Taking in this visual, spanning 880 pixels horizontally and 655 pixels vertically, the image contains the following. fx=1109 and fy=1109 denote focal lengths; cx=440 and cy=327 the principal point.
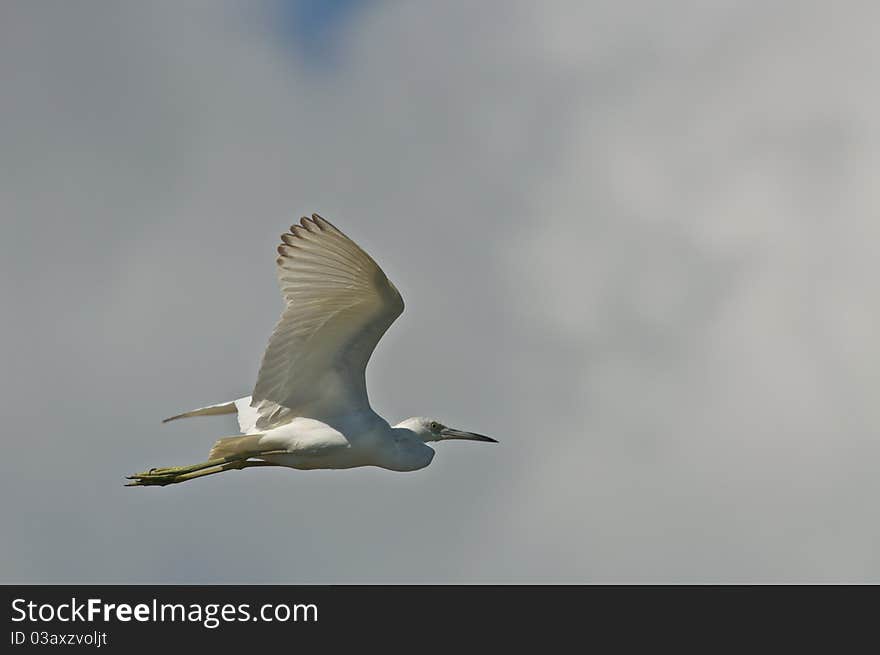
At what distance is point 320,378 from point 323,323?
3.32 ft

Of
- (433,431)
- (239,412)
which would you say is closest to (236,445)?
(239,412)

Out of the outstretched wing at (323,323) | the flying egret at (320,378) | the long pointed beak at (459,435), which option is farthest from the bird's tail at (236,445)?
the long pointed beak at (459,435)

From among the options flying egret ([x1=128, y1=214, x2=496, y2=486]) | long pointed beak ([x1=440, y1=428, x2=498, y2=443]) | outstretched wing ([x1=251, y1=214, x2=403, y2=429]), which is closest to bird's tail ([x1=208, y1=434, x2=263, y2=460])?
flying egret ([x1=128, y1=214, x2=496, y2=486])

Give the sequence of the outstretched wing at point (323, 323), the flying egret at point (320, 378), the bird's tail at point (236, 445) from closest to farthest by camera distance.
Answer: the outstretched wing at point (323, 323) < the flying egret at point (320, 378) < the bird's tail at point (236, 445)

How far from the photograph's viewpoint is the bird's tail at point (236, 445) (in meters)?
16.0

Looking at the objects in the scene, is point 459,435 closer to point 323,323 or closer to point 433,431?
point 433,431

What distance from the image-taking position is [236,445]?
1595cm

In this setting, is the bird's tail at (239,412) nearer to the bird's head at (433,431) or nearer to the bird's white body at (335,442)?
the bird's white body at (335,442)

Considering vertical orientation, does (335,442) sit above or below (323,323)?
below

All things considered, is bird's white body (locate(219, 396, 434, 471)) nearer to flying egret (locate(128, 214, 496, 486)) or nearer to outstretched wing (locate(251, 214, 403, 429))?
flying egret (locate(128, 214, 496, 486))

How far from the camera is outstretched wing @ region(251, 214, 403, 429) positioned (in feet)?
48.9

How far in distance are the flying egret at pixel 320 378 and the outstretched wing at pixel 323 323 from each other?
0.05ft

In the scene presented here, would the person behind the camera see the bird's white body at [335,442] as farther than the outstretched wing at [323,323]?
Yes
